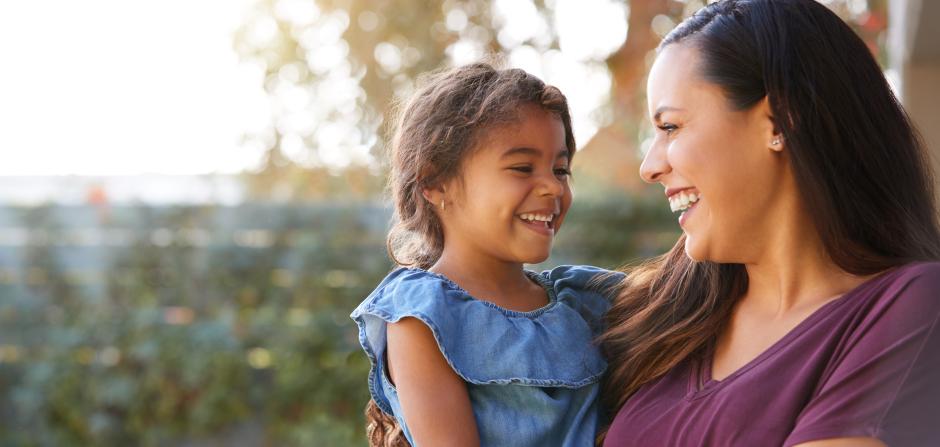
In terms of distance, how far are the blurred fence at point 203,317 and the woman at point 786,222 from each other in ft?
11.4

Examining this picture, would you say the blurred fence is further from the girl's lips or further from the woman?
the woman

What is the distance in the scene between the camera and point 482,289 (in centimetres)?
215

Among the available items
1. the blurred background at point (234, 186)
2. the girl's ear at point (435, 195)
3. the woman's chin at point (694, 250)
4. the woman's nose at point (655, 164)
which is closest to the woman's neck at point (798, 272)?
the woman's chin at point (694, 250)

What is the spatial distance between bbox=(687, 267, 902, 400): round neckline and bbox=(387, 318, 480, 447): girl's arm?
1.34 feet

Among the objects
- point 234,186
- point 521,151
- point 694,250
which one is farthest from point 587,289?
point 234,186

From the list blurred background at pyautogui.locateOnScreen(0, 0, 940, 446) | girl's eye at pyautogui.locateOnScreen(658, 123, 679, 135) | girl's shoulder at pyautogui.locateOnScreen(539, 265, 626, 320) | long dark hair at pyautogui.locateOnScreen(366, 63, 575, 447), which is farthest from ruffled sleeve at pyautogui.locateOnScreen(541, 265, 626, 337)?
blurred background at pyautogui.locateOnScreen(0, 0, 940, 446)

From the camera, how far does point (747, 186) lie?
1.81 m

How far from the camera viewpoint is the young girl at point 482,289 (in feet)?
6.45

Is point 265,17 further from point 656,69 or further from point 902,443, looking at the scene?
point 902,443

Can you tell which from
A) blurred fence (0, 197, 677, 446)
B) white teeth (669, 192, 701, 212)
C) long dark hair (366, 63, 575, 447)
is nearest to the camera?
white teeth (669, 192, 701, 212)

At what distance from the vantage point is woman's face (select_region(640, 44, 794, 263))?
5.90ft

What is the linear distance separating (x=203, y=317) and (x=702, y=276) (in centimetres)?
407

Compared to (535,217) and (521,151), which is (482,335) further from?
(521,151)

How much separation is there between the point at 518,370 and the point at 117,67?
15.8 ft
